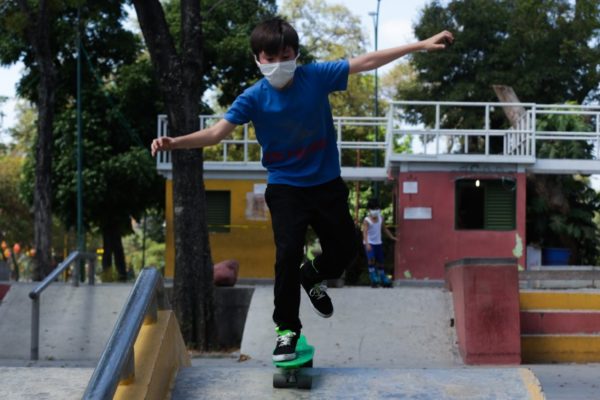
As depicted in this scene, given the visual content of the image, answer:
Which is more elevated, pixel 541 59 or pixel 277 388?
pixel 541 59

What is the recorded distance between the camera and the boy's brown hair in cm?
492

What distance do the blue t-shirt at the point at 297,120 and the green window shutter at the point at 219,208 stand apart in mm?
19212

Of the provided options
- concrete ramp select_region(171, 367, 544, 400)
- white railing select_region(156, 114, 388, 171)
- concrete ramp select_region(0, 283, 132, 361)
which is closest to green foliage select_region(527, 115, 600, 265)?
white railing select_region(156, 114, 388, 171)

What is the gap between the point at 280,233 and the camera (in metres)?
5.20

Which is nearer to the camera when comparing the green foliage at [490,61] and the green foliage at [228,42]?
the green foliage at [228,42]

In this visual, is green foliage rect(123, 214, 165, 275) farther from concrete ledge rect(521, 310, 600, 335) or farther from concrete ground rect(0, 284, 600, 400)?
concrete ledge rect(521, 310, 600, 335)

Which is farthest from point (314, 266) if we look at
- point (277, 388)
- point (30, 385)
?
point (30, 385)

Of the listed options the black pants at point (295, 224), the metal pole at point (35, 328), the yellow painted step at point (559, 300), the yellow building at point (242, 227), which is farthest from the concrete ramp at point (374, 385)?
the yellow building at point (242, 227)

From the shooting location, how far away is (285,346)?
5.13 meters

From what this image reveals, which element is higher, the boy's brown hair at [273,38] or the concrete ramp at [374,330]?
the boy's brown hair at [273,38]

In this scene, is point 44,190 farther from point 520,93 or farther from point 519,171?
point 520,93

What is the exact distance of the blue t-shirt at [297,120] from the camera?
5102mm

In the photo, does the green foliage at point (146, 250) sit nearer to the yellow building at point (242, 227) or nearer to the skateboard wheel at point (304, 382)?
the yellow building at point (242, 227)

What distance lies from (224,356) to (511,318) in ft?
13.4
